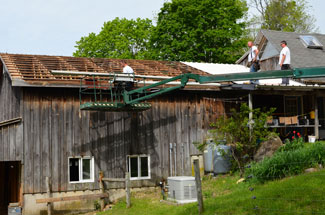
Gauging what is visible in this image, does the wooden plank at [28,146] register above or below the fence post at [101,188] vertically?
above

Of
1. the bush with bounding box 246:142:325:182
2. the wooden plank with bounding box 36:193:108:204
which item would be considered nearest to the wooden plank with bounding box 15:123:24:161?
the wooden plank with bounding box 36:193:108:204

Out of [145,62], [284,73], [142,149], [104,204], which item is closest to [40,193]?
[104,204]

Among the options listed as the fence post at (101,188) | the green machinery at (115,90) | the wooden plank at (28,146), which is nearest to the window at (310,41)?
the green machinery at (115,90)

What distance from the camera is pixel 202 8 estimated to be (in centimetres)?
3831

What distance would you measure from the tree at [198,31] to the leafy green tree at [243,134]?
63.7 feet

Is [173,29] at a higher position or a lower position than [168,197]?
higher

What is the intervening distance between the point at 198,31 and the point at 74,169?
75.4 ft

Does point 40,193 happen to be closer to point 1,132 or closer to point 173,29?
point 1,132

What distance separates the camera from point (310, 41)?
104 feet

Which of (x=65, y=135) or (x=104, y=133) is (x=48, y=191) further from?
(x=104, y=133)

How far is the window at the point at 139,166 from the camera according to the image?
64.1 feet

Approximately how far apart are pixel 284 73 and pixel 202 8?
2968 cm

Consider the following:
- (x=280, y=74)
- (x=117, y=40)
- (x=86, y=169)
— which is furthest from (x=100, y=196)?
(x=117, y=40)

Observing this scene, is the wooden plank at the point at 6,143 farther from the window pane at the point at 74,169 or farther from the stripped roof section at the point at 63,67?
the window pane at the point at 74,169
